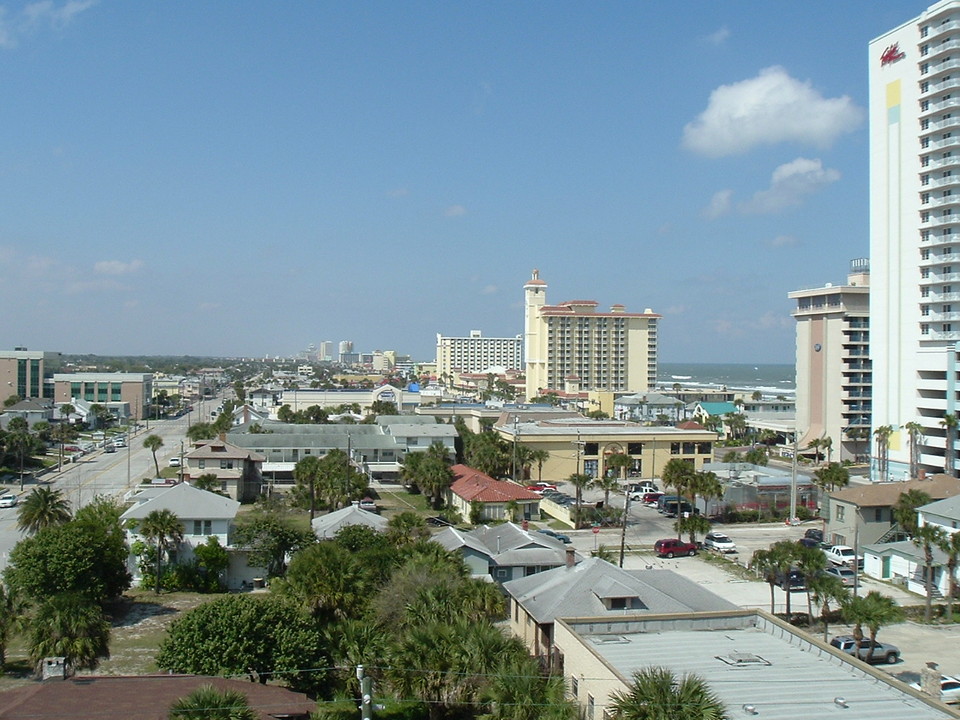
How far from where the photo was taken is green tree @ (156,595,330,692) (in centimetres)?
2162

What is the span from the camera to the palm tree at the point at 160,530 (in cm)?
3586

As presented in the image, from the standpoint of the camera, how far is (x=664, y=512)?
186ft

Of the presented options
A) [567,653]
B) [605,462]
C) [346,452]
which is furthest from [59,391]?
[567,653]

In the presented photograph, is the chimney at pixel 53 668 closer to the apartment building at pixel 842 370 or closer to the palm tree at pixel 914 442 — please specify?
the palm tree at pixel 914 442

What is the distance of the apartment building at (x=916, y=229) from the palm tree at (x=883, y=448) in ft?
1.45

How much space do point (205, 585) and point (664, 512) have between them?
3063 centimetres

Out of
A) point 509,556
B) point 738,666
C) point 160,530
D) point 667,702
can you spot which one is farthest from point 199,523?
point 667,702

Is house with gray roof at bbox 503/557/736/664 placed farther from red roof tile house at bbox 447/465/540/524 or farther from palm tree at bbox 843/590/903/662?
red roof tile house at bbox 447/465/540/524

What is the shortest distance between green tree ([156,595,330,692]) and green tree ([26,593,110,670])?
1.83m

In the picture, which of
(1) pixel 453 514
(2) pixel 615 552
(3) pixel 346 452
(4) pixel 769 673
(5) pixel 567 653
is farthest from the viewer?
(3) pixel 346 452

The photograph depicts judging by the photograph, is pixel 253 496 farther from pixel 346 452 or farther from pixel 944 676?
pixel 944 676

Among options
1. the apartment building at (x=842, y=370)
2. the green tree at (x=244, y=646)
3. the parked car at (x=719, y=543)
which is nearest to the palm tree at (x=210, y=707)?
the green tree at (x=244, y=646)

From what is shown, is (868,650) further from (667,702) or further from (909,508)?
(909,508)

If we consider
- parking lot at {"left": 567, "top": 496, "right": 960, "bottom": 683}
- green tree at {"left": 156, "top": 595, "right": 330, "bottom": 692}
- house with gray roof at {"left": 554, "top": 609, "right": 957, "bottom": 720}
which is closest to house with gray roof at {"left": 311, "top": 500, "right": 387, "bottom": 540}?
parking lot at {"left": 567, "top": 496, "right": 960, "bottom": 683}
